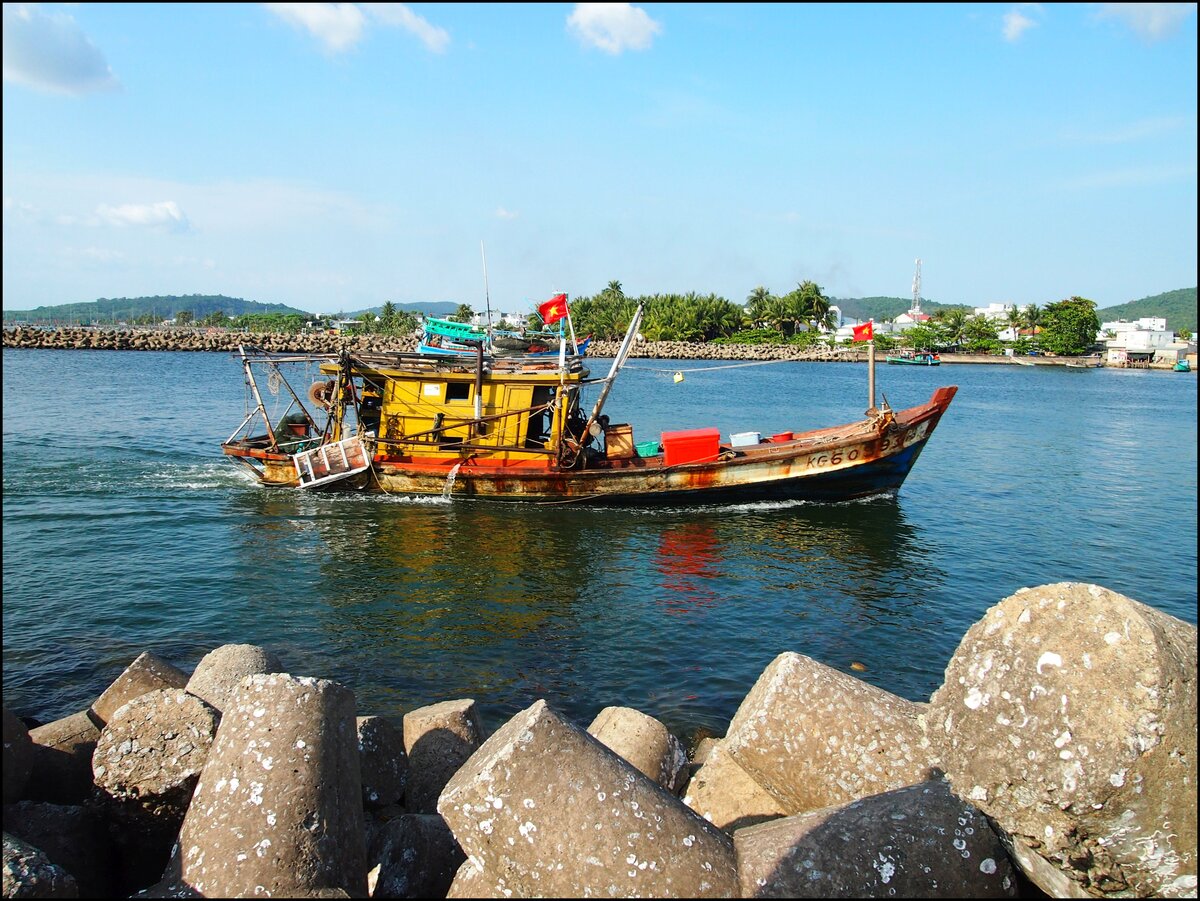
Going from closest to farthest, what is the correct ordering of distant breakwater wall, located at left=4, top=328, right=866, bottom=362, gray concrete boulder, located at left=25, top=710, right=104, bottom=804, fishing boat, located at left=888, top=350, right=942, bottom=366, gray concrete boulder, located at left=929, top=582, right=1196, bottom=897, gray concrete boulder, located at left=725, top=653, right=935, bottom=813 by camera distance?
1. gray concrete boulder, located at left=929, top=582, right=1196, bottom=897
2. gray concrete boulder, located at left=725, top=653, right=935, bottom=813
3. gray concrete boulder, located at left=25, top=710, right=104, bottom=804
4. distant breakwater wall, located at left=4, top=328, right=866, bottom=362
5. fishing boat, located at left=888, top=350, right=942, bottom=366

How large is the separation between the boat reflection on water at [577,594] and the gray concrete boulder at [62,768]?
3.97 meters

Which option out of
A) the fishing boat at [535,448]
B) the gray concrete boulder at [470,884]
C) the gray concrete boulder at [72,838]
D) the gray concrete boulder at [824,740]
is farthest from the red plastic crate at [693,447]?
the gray concrete boulder at [470,884]

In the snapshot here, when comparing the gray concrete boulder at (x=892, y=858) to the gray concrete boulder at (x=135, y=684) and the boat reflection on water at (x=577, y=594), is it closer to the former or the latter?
the gray concrete boulder at (x=135, y=684)

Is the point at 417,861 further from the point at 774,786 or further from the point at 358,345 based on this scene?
the point at 358,345

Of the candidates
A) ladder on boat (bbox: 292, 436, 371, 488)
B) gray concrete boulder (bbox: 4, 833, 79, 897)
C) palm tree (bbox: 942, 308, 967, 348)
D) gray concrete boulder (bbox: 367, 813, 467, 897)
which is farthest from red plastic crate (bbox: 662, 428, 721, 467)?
palm tree (bbox: 942, 308, 967, 348)

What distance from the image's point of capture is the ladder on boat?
2188cm

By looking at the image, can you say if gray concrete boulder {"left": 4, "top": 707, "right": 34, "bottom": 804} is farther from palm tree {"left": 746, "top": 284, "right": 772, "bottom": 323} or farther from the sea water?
palm tree {"left": 746, "top": 284, "right": 772, "bottom": 323}

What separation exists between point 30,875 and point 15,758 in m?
2.00

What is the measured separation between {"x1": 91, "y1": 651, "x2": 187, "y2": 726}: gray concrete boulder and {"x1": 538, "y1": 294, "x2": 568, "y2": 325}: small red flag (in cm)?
1560

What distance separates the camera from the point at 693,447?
21016 millimetres

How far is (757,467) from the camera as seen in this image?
21125 mm

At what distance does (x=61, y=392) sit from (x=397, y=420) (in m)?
35.7

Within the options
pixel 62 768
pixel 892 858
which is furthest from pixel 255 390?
pixel 892 858

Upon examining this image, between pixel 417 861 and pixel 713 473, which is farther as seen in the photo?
pixel 713 473
